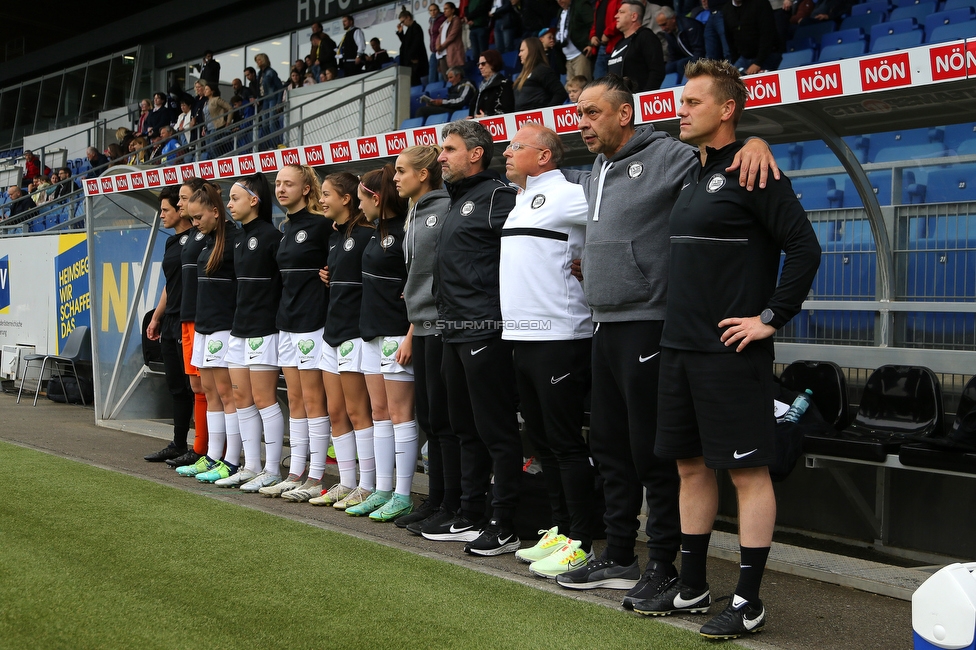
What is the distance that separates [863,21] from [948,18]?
1121mm

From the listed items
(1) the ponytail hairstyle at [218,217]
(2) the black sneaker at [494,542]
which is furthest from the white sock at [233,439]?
(2) the black sneaker at [494,542]

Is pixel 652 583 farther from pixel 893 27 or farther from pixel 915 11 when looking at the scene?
pixel 915 11

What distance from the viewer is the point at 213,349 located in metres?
6.38

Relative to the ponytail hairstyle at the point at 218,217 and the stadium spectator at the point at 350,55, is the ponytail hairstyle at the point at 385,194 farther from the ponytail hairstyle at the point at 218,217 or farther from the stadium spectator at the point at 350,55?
the stadium spectator at the point at 350,55

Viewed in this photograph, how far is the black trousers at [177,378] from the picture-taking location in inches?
285

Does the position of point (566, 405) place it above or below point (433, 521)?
above

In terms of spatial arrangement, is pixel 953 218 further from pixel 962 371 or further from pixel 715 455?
pixel 715 455

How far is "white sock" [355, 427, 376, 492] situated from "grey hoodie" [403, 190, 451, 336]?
36.1 inches

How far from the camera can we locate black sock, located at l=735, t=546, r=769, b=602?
10.9 ft

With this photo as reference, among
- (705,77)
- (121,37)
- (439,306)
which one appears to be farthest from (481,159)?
(121,37)

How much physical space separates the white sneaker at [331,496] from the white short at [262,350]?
3.08 ft

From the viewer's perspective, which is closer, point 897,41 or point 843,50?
point 897,41

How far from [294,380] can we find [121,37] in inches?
845

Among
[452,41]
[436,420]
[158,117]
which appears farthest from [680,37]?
[158,117]
